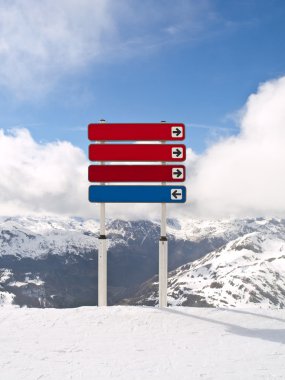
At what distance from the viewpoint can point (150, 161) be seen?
813 inches

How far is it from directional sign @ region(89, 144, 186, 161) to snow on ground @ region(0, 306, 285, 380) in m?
7.14

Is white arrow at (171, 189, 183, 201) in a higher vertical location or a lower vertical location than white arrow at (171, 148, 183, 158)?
lower

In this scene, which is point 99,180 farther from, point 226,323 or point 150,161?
point 226,323

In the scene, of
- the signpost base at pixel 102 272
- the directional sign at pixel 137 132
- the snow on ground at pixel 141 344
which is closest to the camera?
the snow on ground at pixel 141 344

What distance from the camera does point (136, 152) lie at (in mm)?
20688

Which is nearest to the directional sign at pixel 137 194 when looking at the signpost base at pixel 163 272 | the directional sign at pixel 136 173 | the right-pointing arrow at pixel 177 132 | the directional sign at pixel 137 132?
the directional sign at pixel 136 173

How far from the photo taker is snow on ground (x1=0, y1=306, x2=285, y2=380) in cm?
1072

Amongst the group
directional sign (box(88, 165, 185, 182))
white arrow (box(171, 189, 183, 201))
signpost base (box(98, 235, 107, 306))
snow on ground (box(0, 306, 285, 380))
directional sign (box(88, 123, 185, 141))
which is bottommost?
snow on ground (box(0, 306, 285, 380))

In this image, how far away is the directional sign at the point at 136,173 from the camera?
20594 mm

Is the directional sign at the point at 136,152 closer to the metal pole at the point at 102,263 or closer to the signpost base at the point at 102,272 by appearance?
the metal pole at the point at 102,263

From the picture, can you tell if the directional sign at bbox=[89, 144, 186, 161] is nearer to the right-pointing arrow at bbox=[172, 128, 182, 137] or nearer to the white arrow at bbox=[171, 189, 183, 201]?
the right-pointing arrow at bbox=[172, 128, 182, 137]

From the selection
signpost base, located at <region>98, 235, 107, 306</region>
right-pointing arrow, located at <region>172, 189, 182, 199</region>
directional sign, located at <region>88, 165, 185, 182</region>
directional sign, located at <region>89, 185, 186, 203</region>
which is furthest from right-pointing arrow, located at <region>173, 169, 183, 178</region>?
signpost base, located at <region>98, 235, 107, 306</region>

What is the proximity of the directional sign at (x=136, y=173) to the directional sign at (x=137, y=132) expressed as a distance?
1.38 metres

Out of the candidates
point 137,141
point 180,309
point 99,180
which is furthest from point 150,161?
point 180,309
